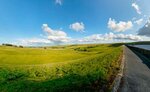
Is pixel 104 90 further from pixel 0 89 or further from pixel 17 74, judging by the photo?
pixel 17 74

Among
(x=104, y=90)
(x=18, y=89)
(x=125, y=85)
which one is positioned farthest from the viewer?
(x=18, y=89)

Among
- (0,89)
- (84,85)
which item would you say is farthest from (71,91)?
(0,89)

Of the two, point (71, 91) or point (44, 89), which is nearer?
point (71, 91)

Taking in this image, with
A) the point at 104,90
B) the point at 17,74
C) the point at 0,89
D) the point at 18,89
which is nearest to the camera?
the point at 104,90

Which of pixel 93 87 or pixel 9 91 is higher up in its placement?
pixel 93 87

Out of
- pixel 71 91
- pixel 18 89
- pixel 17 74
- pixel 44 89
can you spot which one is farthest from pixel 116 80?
pixel 17 74

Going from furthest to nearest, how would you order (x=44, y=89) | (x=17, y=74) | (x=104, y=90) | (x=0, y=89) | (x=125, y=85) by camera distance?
(x=17, y=74)
(x=0, y=89)
(x=44, y=89)
(x=125, y=85)
(x=104, y=90)

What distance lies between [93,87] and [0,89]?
914 centimetres

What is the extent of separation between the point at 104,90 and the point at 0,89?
10.0 metres

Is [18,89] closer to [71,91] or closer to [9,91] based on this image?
[9,91]

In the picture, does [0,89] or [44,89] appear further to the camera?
[0,89]

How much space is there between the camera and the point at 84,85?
42.6 feet

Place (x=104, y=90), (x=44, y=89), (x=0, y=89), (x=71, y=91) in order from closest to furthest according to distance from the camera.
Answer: (x=104, y=90), (x=71, y=91), (x=44, y=89), (x=0, y=89)

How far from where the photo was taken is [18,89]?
Result: 1619 cm
